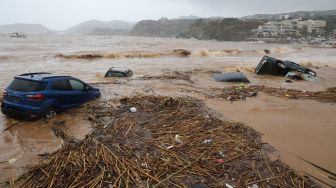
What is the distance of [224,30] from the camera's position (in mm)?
137250

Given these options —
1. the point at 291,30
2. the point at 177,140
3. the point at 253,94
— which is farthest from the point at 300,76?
the point at 291,30

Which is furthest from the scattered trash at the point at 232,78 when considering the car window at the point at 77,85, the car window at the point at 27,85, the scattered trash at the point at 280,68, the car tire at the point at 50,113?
the car window at the point at 27,85

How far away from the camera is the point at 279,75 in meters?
23.4

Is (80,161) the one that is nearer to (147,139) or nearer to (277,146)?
(147,139)

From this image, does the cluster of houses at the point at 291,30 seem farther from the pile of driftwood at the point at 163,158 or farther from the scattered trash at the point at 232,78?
the pile of driftwood at the point at 163,158

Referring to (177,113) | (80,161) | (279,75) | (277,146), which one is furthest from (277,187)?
(279,75)

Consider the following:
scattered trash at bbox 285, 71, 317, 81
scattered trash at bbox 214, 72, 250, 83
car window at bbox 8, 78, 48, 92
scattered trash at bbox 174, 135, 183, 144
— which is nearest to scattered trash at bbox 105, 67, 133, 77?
scattered trash at bbox 214, 72, 250, 83

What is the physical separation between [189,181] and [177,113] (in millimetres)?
4733

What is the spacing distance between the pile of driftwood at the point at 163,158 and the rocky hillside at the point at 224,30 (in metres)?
125

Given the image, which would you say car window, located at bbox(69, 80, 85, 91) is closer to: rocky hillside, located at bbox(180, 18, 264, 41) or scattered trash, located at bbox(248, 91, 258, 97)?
scattered trash, located at bbox(248, 91, 258, 97)

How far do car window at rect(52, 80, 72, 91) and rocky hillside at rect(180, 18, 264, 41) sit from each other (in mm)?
Answer: 124453

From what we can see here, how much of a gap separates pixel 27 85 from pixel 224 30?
13364 cm

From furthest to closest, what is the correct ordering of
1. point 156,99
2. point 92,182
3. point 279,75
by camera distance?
point 279,75
point 156,99
point 92,182

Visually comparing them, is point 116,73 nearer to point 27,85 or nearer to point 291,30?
point 27,85
